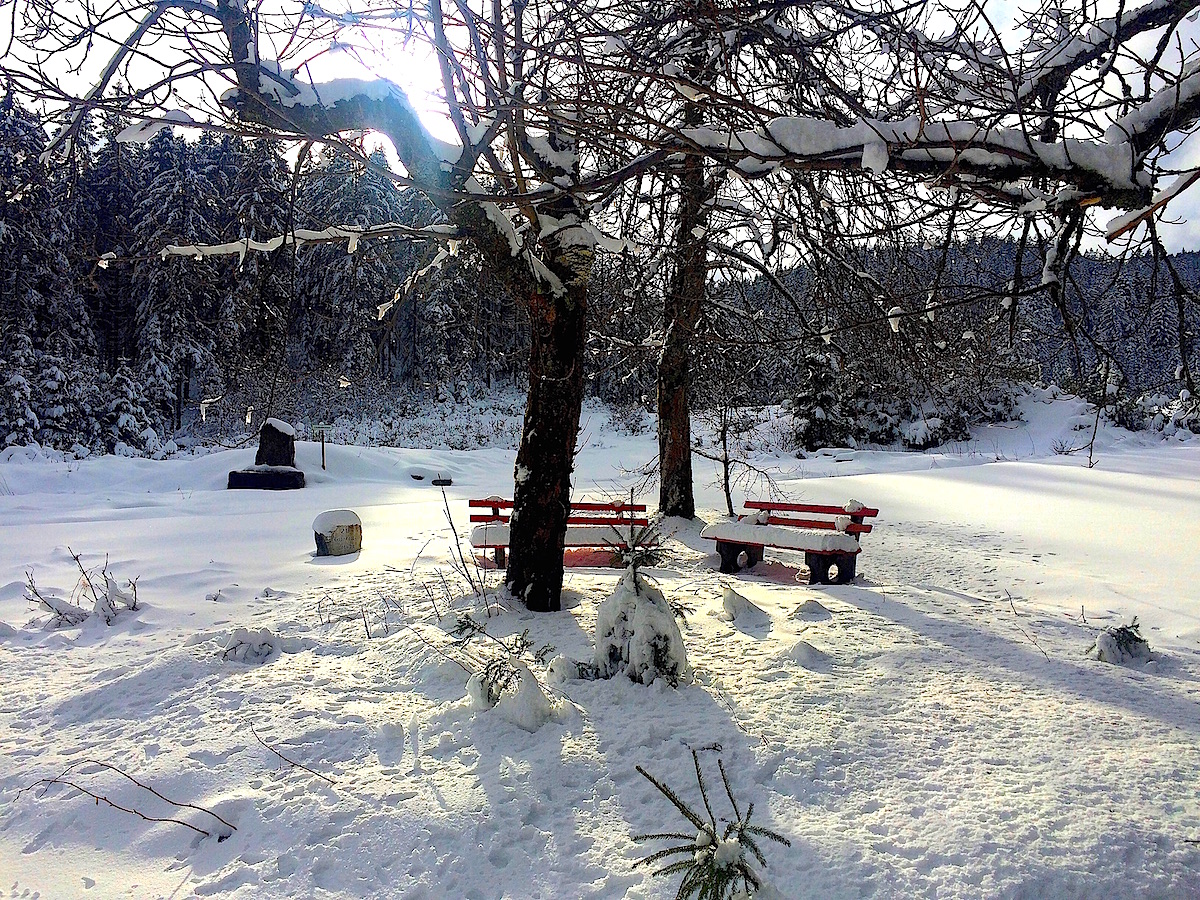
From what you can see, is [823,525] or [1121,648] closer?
[1121,648]

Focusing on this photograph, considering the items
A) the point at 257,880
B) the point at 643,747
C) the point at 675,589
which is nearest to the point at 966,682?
the point at 643,747

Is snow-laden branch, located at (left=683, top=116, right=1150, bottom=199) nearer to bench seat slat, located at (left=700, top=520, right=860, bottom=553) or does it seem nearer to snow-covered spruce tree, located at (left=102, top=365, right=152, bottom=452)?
bench seat slat, located at (left=700, top=520, right=860, bottom=553)

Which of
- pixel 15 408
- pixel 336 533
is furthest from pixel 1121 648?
pixel 15 408

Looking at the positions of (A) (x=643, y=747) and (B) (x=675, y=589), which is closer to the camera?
(A) (x=643, y=747)

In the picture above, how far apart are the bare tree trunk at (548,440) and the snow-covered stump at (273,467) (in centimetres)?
905

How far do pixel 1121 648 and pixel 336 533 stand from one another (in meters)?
6.36

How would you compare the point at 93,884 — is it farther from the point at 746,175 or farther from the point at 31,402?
the point at 31,402

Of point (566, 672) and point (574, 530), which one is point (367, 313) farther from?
point (566, 672)

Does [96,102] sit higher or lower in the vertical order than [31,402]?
higher

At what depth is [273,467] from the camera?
41.8 ft

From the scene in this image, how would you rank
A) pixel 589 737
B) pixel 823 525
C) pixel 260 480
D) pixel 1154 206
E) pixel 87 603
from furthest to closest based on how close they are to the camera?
1. pixel 260 480
2. pixel 823 525
3. pixel 87 603
4. pixel 589 737
5. pixel 1154 206

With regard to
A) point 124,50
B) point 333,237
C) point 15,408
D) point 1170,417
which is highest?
point 124,50

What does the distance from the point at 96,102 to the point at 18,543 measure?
20.4ft

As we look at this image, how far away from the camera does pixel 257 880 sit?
2.15 meters
